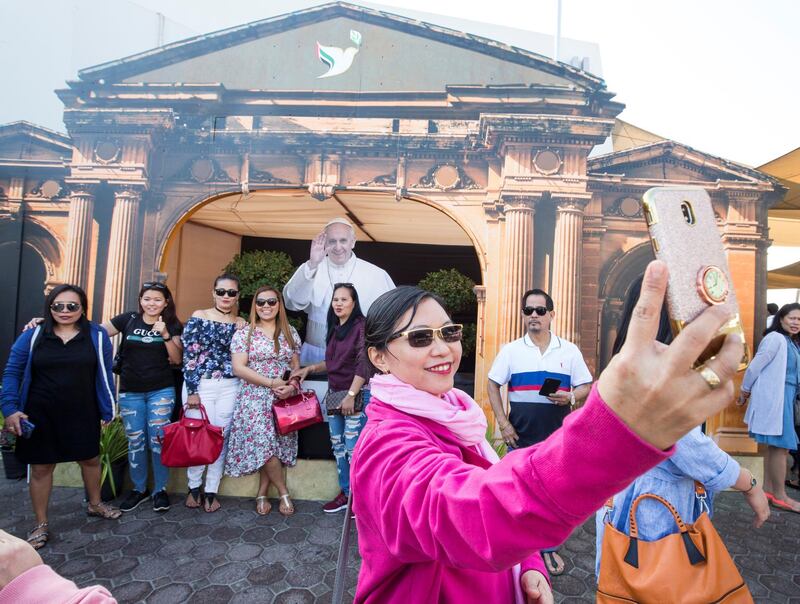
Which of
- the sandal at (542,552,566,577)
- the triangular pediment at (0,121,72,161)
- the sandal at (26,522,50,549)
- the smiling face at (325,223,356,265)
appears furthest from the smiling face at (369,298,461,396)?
the triangular pediment at (0,121,72,161)

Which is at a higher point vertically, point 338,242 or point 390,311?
point 338,242

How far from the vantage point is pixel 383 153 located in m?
4.88

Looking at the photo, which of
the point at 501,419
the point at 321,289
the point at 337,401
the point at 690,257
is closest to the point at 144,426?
the point at 337,401

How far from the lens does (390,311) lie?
1.36 m

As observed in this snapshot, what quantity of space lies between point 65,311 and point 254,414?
172 cm

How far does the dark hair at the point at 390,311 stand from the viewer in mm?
1338

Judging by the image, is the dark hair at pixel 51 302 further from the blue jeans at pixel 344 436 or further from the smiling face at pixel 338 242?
the smiling face at pixel 338 242

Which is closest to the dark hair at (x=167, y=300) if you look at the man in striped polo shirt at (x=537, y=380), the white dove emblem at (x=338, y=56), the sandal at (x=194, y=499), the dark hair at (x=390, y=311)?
the sandal at (x=194, y=499)

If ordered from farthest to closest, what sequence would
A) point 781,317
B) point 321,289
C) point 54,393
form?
point 321,289, point 781,317, point 54,393

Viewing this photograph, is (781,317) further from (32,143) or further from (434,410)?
(32,143)

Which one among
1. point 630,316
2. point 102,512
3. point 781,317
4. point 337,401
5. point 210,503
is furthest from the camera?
point 781,317

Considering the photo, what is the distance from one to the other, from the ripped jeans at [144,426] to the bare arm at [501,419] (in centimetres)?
291

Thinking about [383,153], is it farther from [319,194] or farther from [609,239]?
[609,239]

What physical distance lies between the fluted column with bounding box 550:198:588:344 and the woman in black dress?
442 centimetres
